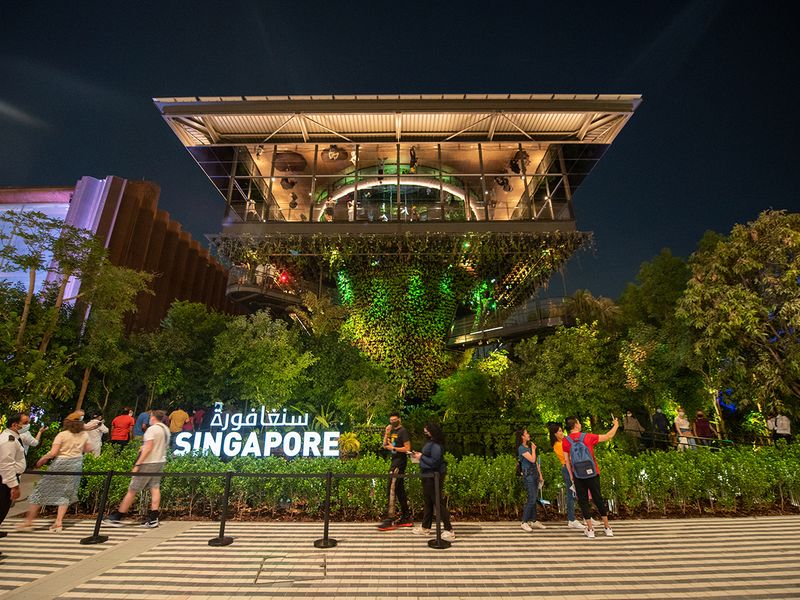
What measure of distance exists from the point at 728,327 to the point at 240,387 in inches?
573

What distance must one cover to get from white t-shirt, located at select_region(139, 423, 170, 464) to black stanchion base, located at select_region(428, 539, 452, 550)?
4.39m

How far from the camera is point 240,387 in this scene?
13562 mm

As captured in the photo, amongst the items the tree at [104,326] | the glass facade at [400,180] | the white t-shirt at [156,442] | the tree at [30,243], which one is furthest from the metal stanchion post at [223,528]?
the glass facade at [400,180]

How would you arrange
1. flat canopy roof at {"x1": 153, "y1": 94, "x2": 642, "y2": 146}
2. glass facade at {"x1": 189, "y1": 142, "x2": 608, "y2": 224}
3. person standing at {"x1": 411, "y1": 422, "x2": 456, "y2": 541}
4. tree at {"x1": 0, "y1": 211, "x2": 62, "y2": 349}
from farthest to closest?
glass facade at {"x1": 189, "y1": 142, "x2": 608, "y2": 224}
flat canopy roof at {"x1": 153, "y1": 94, "x2": 642, "y2": 146}
tree at {"x1": 0, "y1": 211, "x2": 62, "y2": 349}
person standing at {"x1": 411, "y1": 422, "x2": 456, "y2": 541}

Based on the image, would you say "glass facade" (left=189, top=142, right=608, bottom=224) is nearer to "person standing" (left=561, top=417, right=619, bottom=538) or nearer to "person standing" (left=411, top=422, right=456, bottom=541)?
"person standing" (left=561, top=417, right=619, bottom=538)

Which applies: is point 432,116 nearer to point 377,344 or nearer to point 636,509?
point 377,344

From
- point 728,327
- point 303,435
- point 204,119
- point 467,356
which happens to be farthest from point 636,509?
point 204,119

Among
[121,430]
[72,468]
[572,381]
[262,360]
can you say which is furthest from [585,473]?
[121,430]

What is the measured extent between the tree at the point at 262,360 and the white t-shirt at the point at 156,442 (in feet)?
17.9

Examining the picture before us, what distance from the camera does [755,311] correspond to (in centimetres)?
1030

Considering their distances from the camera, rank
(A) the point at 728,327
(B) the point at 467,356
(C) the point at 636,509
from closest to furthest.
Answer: (C) the point at 636,509 < (A) the point at 728,327 < (B) the point at 467,356

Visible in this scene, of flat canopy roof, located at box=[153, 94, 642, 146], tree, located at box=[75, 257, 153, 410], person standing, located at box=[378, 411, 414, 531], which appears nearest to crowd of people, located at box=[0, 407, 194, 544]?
person standing, located at box=[378, 411, 414, 531]

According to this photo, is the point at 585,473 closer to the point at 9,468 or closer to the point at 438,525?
the point at 438,525

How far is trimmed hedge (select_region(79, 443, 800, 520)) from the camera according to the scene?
686 cm
